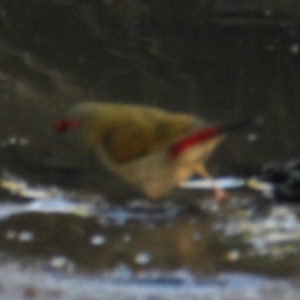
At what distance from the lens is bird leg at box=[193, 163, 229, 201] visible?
67 cm

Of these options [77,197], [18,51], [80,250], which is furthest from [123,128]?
[18,51]

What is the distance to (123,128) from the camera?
0.66 metres

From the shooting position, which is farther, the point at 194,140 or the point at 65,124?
the point at 65,124

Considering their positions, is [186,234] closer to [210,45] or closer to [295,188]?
[295,188]

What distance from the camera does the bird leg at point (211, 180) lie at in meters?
0.67

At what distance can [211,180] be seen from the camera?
0.71m

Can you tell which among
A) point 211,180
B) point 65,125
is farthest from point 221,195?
point 65,125

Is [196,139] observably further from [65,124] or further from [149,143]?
[65,124]

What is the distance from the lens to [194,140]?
23.8 inches

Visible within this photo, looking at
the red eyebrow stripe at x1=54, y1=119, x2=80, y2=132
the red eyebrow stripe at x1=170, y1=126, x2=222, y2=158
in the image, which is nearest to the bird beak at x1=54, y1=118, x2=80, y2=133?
the red eyebrow stripe at x1=54, y1=119, x2=80, y2=132

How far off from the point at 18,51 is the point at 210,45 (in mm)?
278

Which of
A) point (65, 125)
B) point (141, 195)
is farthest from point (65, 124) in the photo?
point (141, 195)

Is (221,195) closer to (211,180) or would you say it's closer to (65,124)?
(211,180)

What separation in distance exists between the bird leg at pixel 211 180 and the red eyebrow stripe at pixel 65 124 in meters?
0.14
